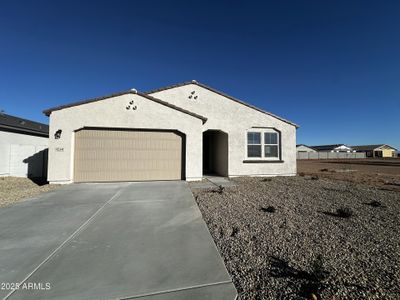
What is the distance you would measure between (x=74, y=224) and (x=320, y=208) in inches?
260

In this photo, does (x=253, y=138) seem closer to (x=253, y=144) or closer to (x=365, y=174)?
(x=253, y=144)

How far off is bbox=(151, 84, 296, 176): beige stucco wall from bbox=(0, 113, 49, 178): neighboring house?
841cm

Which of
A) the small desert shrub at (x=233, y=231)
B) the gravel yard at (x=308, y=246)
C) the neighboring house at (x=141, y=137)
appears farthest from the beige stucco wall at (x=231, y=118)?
the small desert shrub at (x=233, y=231)

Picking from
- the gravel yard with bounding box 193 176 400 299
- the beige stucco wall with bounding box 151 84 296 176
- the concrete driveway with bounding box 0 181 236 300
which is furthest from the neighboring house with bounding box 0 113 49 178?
the gravel yard with bounding box 193 176 400 299

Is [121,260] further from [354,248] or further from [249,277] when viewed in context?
[354,248]

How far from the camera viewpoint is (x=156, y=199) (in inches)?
254

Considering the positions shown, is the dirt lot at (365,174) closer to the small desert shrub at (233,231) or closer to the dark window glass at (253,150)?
the dark window glass at (253,150)

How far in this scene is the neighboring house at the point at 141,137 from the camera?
906 centimetres

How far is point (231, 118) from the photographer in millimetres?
12016

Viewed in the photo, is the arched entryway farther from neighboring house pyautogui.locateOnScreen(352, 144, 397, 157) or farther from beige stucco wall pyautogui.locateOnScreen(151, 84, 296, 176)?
neighboring house pyautogui.locateOnScreen(352, 144, 397, 157)

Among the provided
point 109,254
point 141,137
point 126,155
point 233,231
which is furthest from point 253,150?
point 109,254

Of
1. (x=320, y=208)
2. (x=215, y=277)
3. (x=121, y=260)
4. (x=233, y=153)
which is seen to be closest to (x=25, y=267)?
(x=121, y=260)

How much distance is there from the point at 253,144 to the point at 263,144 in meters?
0.68

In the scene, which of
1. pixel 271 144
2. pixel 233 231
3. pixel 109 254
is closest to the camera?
pixel 109 254
